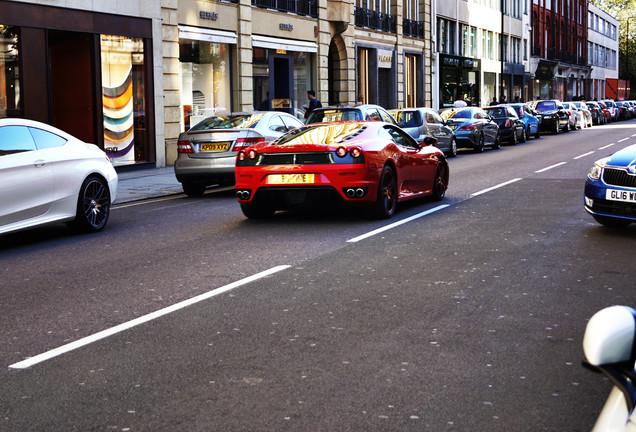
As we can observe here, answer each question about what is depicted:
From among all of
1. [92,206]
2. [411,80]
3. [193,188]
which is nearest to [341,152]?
[92,206]

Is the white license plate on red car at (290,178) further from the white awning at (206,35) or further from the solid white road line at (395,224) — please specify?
the white awning at (206,35)

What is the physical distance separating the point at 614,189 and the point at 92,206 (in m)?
6.22

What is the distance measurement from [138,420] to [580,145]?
1183 inches

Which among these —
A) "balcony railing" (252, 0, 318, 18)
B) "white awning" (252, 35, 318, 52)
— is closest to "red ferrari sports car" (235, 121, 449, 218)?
"white awning" (252, 35, 318, 52)

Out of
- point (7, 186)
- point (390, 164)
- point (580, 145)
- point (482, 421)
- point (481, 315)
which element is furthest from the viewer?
point (580, 145)

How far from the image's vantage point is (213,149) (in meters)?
16.6

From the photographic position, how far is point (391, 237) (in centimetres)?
1022

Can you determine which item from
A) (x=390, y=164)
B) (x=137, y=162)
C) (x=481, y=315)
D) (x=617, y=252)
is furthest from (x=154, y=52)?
(x=481, y=315)

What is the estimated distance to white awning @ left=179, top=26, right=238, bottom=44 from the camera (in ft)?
85.5

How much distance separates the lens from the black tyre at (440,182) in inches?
553

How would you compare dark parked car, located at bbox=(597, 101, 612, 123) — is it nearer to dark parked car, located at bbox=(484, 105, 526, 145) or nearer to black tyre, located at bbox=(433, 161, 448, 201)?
dark parked car, located at bbox=(484, 105, 526, 145)

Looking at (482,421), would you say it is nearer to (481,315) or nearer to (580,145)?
(481,315)

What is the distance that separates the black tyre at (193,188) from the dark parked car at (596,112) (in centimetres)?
4916

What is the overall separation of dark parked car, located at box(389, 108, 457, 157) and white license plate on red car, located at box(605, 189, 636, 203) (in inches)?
508
